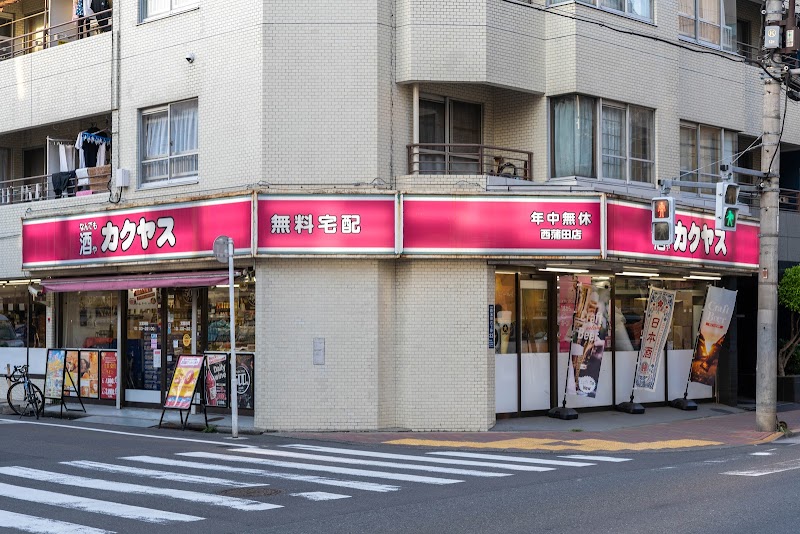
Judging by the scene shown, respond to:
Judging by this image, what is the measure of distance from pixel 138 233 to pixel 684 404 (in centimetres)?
1314

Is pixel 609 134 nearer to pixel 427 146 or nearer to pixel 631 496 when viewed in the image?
pixel 427 146

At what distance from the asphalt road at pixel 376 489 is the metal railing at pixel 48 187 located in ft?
27.7

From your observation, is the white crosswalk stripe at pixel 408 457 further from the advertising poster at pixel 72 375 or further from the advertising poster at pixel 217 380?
the advertising poster at pixel 72 375

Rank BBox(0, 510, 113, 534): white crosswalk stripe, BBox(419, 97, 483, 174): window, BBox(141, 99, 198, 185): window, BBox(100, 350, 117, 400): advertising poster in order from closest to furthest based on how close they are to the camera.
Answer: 1. BBox(0, 510, 113, 534): white crosswalk stripe
2. BBox(419, 97, 483, 174): window
3. BBox(141, 99, 198, 185): window
4. BBox(100, 350, 117, 400): advertising poster

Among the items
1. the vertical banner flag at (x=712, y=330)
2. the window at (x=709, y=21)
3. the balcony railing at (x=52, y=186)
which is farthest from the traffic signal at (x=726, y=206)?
the balcony railing at (x=52, y=186)

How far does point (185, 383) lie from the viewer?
2055 cm

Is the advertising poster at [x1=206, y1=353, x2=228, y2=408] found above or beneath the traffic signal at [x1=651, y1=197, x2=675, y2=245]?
beneath

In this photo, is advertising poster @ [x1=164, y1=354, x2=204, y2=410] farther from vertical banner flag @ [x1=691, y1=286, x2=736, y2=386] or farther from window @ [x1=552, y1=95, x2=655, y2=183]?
vertical banner flag @ [x1=691, y1=286, x2=736, y2=386]

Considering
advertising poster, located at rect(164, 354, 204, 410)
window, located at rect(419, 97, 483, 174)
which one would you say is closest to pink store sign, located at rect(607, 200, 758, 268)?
window, located at rect(419, 97, 483, 174)

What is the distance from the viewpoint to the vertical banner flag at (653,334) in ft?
78.8

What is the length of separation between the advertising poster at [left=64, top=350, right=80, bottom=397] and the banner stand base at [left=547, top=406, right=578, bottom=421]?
36.3ft

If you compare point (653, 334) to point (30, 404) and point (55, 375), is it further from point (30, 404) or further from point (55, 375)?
point (30, 404)

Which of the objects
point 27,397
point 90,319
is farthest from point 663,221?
point 27,397

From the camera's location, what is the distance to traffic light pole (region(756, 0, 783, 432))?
20172 millimetres
